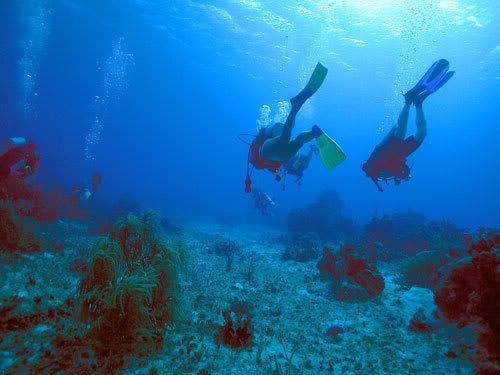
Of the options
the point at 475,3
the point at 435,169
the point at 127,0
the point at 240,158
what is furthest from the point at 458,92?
the point at 240,158

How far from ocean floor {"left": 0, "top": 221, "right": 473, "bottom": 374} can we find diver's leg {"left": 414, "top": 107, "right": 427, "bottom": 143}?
3.88 meters

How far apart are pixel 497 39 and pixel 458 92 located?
872 inches

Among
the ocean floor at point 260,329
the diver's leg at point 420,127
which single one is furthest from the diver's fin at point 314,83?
the ocean floor at point 260,329

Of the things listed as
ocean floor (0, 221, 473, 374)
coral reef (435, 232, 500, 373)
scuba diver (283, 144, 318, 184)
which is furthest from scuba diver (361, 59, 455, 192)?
ocean floor (0, 221, 473, 374)

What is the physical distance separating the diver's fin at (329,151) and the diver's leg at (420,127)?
2896mm

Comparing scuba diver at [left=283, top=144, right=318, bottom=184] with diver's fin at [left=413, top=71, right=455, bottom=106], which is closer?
diver's fin at [left=413, top=71, right=455, bottom=106]

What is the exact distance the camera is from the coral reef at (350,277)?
6809 millimetres

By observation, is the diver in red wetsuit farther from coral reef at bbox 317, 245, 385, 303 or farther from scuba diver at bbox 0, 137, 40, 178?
scuba diver at bbox 0, 137, 40, 178

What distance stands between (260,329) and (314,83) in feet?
15.7

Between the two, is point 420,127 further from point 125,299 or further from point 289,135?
point 125,299

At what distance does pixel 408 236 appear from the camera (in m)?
13.3

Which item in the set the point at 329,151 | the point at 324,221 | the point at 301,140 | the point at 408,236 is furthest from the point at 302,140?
the point at 324,221

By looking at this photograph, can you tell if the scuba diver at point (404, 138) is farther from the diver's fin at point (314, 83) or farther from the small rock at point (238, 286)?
the small rock at point (238, 286)

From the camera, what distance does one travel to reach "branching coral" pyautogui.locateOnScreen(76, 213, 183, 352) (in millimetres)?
3945
